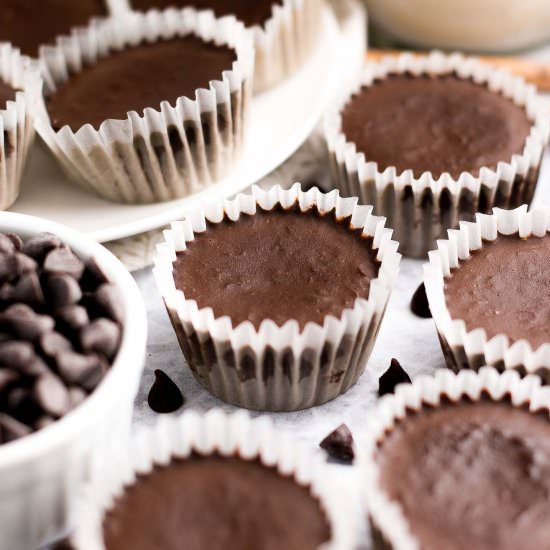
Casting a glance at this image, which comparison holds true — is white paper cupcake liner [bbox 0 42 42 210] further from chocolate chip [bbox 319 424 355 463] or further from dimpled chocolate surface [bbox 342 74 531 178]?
chocolate chip [bbox 319 424 355 463]

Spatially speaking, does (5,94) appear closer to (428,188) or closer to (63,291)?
(63,291)

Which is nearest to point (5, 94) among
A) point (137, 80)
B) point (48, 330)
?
point (137, 80)

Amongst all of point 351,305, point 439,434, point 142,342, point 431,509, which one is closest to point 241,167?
point 351,305

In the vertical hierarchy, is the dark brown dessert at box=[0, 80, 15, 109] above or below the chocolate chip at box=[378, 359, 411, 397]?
above

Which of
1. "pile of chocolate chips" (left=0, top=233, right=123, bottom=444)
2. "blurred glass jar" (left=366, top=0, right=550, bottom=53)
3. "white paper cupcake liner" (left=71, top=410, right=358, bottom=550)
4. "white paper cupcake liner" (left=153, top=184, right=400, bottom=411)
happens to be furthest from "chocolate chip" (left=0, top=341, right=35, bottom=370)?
"blurred glass jar" (left=366, top=0, right=550, bottom=53)

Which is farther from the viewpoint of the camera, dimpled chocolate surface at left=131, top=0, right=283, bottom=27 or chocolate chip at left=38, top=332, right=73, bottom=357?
dimpled chocolate surface at left=131, top=0, right=283, bottom=27

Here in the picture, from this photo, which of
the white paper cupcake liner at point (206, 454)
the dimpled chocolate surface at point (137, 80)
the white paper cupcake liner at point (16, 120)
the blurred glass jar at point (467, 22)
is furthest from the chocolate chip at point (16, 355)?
the blurred glass jar at point (467, 22)

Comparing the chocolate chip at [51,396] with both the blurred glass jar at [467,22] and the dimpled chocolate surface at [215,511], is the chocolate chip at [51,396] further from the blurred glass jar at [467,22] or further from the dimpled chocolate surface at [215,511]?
the blurred glass jar at [467,22]
